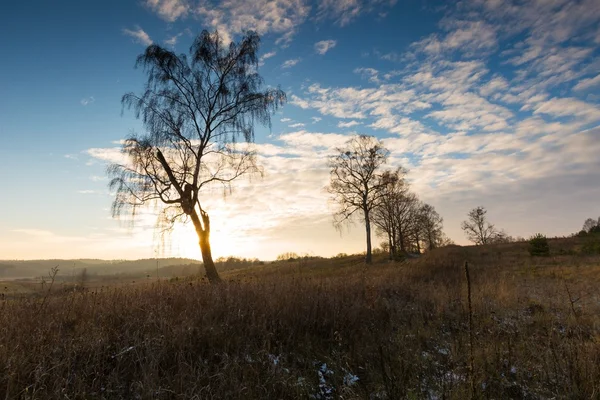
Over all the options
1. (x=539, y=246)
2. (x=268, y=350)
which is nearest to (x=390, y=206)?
(x=539, y=246)

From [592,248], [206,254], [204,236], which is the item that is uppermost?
[204,236]

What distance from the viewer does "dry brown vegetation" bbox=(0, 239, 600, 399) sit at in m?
3.52

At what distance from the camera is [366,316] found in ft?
21.0

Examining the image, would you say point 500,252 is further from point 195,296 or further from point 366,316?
point 195,296

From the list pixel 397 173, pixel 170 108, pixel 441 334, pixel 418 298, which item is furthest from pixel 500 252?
pixel 170 108

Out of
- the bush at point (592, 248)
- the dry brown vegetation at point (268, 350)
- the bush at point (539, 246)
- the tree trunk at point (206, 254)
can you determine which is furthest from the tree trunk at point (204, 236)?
the bush at point (592, 248)

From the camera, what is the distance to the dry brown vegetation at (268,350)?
3.52 m

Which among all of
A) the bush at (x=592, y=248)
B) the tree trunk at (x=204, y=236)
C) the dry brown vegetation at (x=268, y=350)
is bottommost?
the dry brown vegetation at (x=268, y=350)

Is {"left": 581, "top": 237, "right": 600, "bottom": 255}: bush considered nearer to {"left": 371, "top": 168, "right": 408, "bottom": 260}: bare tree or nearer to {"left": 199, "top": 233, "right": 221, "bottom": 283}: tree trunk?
{"left": 371, "top": 168, "right": 408, "bottom": 260}: bare tree

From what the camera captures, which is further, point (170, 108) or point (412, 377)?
point (170, 108)

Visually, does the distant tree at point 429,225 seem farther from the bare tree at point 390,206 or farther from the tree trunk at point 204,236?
the tree trunk at point 204,236

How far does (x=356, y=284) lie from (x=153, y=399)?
636 cm

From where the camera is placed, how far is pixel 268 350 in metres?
4.48

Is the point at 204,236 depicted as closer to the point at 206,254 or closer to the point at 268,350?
the point at 206,254
